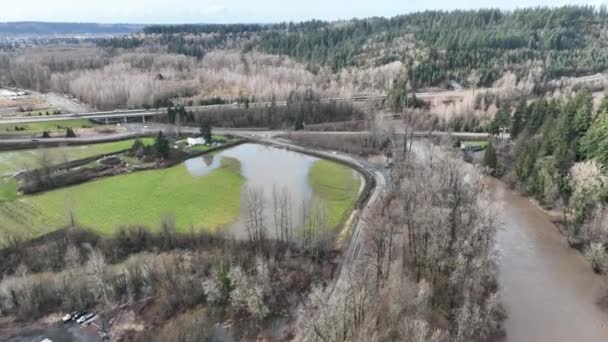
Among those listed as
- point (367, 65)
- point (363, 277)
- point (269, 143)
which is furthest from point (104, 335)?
point (367, 65)

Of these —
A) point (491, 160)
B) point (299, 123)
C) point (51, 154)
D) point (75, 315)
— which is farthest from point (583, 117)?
point (51, 154)

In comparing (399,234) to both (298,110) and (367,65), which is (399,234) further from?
(367,65)

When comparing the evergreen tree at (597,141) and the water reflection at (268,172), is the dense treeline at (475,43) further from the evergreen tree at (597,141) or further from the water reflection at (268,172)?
the evergreen tree at (597,141)

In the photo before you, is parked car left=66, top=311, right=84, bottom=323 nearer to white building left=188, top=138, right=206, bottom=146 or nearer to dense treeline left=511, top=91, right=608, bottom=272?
white building left=188, top=138, right=206, bottom=146

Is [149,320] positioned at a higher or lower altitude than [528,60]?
lower

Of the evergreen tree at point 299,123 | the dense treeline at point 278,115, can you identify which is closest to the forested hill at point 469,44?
the dense treeline at point 278,115

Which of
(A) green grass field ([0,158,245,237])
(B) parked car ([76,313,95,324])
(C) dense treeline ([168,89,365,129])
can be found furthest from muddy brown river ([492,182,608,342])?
(C) dense treeline ([168,89,365,129])

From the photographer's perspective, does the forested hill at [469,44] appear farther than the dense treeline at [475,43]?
No
